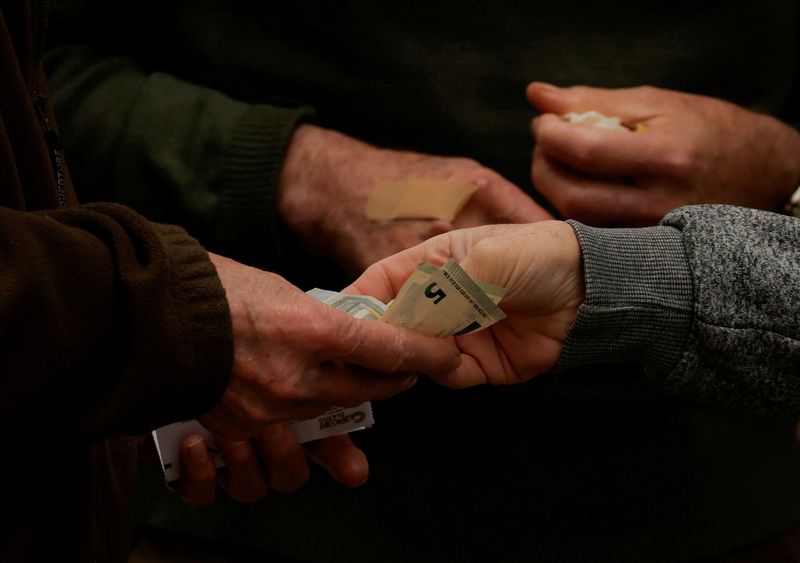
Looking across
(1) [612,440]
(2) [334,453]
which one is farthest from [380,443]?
(1) [612,440]

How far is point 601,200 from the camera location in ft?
3.92

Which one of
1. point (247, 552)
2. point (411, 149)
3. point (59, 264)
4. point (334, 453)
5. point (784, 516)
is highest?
point (59, 264)

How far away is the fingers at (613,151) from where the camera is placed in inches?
46.0

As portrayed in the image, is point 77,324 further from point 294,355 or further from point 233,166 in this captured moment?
point 233,166

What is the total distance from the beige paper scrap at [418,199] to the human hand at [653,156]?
12 centimetres

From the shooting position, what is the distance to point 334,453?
1109 millimetres

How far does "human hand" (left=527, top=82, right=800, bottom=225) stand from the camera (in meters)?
1.18

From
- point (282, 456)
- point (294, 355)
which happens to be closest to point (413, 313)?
point (294, 355)

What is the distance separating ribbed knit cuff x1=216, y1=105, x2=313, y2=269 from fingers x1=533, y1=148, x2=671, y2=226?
406 mm

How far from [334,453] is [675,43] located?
80cm

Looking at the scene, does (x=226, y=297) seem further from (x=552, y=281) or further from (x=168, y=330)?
(x=552, y=281)

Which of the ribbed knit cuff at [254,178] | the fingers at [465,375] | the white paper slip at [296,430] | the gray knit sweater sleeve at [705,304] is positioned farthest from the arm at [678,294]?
the ribbed knit cuff at [254,178]

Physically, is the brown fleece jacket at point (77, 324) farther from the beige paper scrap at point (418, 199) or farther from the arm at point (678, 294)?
the beige paper scrap at point (418, 199)

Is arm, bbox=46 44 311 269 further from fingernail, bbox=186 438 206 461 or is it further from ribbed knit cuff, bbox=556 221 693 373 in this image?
ribbed knit cuff, bbox=556 221 693 373
